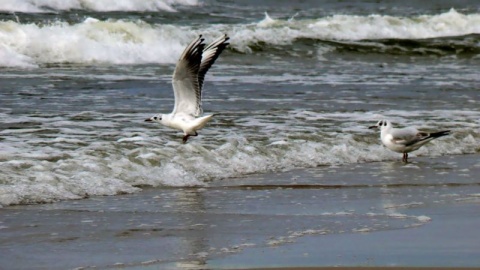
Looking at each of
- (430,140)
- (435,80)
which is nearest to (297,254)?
(430,140)

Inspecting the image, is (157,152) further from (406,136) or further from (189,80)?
(406,136)

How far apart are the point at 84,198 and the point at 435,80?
9.26 m

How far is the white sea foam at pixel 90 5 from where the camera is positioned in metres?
24.6

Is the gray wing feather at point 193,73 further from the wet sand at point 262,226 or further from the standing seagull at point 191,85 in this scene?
the wet sand at point 262,226

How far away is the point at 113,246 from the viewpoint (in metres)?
5.70

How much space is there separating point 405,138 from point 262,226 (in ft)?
11.4

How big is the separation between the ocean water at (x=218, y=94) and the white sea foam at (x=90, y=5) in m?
0.05

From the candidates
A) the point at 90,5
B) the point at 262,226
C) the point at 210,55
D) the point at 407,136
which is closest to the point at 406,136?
the point at 407,136

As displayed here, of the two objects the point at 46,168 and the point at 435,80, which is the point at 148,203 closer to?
the point at 46,168

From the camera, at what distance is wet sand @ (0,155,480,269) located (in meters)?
5.36

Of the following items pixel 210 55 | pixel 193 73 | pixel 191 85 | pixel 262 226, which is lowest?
pixel 262 226

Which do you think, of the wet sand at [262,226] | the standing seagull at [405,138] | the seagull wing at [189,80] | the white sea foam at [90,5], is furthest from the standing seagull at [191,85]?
the white sea foam at [90,5]

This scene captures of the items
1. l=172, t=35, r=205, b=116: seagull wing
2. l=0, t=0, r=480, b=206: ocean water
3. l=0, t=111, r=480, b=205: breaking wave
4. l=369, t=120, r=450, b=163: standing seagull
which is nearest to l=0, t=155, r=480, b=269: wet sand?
l=0, t=111, r=480, b=205: breaking wave

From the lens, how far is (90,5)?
2650 cm
